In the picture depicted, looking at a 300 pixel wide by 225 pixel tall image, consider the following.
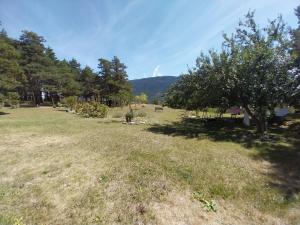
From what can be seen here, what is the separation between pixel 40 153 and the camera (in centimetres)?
1078

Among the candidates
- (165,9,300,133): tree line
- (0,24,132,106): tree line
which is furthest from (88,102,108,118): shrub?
(165,9,300,133): tree line

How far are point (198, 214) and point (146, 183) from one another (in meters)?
2.10

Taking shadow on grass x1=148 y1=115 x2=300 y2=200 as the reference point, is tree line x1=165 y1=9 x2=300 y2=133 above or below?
above

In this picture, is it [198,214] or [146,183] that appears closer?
[198,214]

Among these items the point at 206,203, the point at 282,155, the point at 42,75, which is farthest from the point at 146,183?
the point at 42,75

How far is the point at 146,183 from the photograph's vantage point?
25.7 ft

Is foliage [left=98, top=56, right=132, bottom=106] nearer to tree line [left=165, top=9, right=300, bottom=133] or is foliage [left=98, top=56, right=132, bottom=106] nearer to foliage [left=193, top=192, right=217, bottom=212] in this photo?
tree line [left=165, top=9, right=300, bottom=133]

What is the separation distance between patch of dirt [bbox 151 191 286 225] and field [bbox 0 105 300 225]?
29 millimetres

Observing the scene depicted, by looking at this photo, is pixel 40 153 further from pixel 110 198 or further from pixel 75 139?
pixel 110 198

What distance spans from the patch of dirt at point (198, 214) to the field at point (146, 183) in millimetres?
29

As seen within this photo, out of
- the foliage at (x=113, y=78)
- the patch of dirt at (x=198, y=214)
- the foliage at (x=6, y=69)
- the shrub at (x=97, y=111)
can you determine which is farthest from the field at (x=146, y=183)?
the foliage at (x=113, y=78)

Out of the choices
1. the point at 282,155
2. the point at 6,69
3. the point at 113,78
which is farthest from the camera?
the point at 113,78

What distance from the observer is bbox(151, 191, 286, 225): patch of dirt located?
611cm

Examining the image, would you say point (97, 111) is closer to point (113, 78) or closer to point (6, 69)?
point (6, 69)
